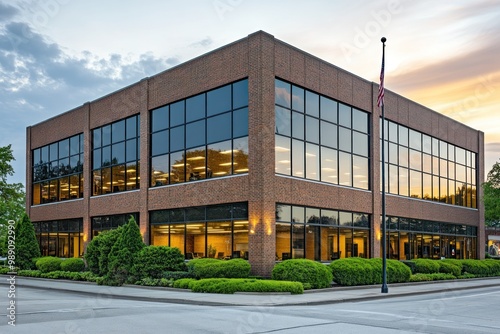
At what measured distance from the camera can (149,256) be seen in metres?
28.9

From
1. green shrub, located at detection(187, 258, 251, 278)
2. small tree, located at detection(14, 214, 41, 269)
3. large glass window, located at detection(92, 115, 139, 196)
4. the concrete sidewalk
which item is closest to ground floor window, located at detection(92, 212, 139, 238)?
large glass window, located at detection(92, 115, 139, 196)

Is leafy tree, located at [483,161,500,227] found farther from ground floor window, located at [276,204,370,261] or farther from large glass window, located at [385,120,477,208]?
ground floor window, located at [276,204,370,261]

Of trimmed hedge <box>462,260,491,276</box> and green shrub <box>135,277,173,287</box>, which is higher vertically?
green shrub <box>135,277,173,287</box>

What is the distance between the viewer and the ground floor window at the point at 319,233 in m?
29.6

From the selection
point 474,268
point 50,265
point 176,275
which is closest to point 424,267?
point 474,268

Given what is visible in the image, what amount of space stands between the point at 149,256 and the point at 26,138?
28.0m

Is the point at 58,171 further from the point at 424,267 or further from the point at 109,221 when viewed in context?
the point at 424,267

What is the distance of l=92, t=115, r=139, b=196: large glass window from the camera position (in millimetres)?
37844

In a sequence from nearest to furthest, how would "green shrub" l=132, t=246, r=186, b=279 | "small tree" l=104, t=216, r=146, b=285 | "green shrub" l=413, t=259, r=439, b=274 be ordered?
"green shrub" l=132, t=246, r=186, b=279 → "small tree" l=104, t=216, r=146, b=285 → "green shrub" l=413, t=259, r=439, b=274

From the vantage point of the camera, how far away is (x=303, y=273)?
26.1 metres

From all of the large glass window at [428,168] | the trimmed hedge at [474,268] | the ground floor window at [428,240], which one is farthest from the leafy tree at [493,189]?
the trimmed hedge at [474,268]

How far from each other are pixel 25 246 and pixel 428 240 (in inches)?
1180

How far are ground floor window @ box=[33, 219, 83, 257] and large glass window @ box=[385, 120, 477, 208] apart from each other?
23410 mm

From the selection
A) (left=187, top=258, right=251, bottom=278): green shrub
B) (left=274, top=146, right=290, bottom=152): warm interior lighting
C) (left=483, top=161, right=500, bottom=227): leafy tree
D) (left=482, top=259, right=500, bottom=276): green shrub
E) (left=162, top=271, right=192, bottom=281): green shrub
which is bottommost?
(left=482, top=259, right=500, bottom=276): green shrub
